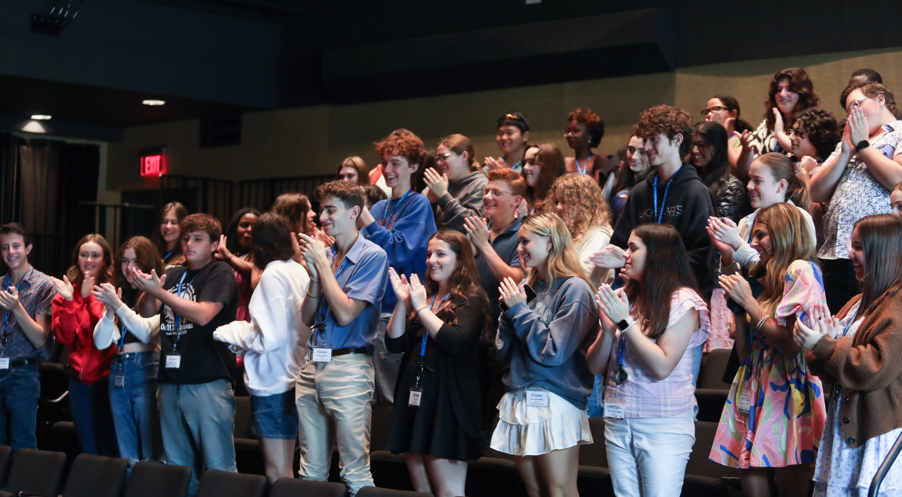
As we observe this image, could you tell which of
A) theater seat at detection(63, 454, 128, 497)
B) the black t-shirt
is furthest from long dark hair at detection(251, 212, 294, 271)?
theater seat at detection(63, 454, 128, 497)

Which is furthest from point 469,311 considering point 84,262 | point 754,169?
point 84,262

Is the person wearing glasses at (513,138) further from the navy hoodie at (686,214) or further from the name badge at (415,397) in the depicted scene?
the name badge at (415,397)

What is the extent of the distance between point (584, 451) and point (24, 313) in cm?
322

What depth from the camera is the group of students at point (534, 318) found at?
2.74m

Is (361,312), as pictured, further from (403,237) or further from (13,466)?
(13,466)

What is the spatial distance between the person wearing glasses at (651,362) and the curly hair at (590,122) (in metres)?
2.50

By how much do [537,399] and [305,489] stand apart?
3.13ft

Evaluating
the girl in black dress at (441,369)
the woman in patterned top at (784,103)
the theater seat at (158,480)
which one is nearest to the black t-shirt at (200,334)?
the theater seat at (158,480)

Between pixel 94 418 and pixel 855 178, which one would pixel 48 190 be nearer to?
pixel 94 418

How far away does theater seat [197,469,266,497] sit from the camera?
132 inches

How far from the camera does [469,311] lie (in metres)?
3.30

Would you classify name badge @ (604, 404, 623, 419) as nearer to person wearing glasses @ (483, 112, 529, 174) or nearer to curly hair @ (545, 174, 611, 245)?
curly hair @ (545, 174, 611, 245)

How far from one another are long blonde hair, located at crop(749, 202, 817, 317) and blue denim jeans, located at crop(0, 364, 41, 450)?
4.01 metres

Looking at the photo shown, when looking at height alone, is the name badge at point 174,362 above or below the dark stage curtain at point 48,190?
below
